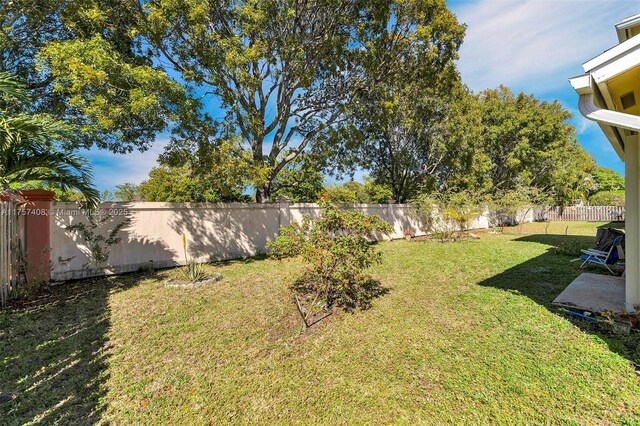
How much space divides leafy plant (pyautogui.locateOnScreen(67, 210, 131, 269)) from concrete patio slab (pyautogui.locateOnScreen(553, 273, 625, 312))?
9.50 metres

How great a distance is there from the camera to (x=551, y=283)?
600cm

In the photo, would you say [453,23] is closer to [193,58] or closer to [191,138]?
[193,58]

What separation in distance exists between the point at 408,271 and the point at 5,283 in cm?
834

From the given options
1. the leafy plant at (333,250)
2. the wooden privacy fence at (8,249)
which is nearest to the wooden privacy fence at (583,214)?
the leafy plant at (333,250)

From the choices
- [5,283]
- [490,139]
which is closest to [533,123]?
[490,139]

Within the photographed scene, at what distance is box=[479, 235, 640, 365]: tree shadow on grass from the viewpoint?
3.47m

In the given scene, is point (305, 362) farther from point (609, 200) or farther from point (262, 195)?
point (609, 200)

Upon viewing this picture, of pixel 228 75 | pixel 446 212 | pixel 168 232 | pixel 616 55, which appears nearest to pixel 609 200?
pixel 446 212

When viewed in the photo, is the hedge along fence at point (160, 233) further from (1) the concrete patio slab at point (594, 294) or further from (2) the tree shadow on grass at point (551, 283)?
(1) the concrete patio slab at point (594, 294)

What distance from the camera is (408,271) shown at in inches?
292

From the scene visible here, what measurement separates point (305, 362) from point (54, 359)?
2.96m

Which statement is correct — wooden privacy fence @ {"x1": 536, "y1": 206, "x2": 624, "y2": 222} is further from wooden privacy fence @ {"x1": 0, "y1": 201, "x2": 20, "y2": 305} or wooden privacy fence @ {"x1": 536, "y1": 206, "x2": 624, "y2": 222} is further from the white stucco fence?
wooden privacy fence @ {"x1": 0, "y1": 201, "x2": 20, "y2": 305}

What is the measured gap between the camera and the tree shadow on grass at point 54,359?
2.50 meters

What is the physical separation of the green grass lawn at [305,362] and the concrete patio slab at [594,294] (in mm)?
305
